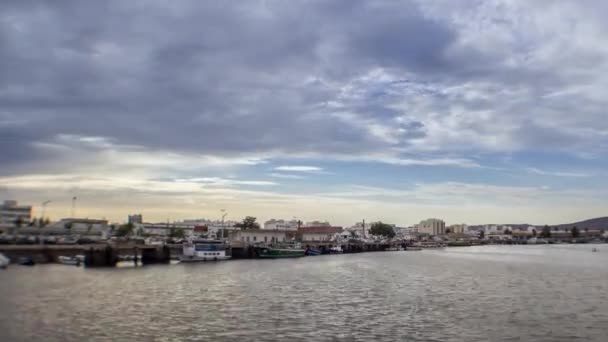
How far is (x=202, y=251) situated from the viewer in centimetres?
7881

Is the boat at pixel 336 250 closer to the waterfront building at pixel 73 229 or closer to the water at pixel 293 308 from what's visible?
the waterfront building at pixel 73 229

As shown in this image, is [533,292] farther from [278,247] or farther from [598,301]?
[278,247]

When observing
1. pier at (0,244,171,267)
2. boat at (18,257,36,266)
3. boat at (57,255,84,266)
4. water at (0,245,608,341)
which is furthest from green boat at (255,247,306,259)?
boat at (18,257,36,266)

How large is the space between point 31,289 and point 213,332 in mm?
22126

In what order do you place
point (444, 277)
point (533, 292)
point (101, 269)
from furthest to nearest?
point (101, 269), point (444, 277), point (533, 292)

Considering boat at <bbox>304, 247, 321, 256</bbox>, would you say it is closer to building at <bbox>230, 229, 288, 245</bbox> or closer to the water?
building at <bbox>230, 229, 288, 245</bbox>

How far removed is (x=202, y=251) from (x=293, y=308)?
4857 cm

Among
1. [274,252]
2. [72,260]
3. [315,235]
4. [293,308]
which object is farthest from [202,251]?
[315,235]

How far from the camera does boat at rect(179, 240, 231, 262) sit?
77.7m

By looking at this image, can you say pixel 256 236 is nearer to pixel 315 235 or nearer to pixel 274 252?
pixel 274 252

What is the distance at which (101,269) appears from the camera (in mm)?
60281

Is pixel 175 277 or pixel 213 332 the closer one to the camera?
pixel 213 332

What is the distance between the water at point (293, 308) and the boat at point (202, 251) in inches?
942

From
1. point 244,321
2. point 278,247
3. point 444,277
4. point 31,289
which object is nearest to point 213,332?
point 244,321
